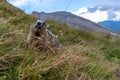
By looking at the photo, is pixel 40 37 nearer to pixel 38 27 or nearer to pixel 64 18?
pixel 38 27

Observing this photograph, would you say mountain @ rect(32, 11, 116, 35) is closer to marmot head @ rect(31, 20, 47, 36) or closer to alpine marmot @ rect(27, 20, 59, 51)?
alpine marmot @ rect(27, 20, 59, 51)

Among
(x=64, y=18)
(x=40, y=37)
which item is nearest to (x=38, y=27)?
(x=40, y=37)

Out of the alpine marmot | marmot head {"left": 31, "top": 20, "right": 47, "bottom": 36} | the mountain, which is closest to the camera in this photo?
the alpine marmot

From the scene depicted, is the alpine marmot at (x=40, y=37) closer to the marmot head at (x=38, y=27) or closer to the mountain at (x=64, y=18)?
the marmot head at (x=38, y=27)

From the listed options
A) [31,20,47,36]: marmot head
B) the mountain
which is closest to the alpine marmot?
[31,20,47,36]: marmot head

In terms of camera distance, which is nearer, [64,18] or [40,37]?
[40,37]

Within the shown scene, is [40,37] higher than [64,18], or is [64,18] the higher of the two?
[40,37]

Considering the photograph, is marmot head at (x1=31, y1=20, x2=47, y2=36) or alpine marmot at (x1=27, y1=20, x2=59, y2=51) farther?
marmot head at (x1=31, y1=20, x2=47, y2=36)

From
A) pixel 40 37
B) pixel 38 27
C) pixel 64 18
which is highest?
pixel 38 27

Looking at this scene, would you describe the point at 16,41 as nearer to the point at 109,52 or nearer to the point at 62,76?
the point at 62,76

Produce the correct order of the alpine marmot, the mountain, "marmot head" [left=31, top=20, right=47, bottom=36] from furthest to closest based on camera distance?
the mountain → "marmot head" [left=31, top=20, right=47, bottom=36] → the alpine marmot

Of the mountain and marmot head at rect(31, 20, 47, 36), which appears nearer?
marmot head at rect(31, 20, 47, 36)

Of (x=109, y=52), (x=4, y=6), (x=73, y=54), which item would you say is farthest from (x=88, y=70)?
(x=4, y=6)

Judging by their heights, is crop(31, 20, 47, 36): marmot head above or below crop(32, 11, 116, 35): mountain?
above
